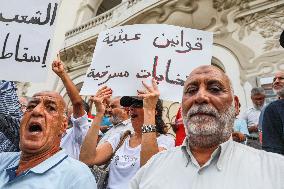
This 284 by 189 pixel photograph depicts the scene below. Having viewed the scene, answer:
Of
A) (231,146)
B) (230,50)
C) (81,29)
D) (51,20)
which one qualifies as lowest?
(231,146)

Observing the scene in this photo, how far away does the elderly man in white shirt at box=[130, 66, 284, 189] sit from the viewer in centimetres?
145

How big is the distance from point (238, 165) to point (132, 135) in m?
1.31

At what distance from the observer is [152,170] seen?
64.9 inches

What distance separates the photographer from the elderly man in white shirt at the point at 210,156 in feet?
4.77

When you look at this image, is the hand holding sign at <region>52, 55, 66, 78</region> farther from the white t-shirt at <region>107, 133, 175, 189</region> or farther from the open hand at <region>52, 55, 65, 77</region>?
the white t-shirt at <region>107, 133, 175, 189</region>

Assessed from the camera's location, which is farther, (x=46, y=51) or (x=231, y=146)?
(x=46, y=51)

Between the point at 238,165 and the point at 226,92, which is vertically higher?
the point at 226,92

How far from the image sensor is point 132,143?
2.65 metres

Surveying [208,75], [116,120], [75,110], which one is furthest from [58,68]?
[208,75]

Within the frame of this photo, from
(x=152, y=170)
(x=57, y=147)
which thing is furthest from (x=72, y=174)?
(x=152, y=170)

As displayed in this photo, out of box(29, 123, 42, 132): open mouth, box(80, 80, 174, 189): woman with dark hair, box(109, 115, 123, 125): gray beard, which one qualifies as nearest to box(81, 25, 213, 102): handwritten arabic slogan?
box(80, 80, 174, 189): woman with dark hair

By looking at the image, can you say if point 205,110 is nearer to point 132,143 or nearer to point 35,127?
point 35,127

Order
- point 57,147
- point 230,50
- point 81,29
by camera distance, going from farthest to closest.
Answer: point 81,29
point 230,50
point 57,147

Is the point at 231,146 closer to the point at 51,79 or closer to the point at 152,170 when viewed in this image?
the point at 152,170
